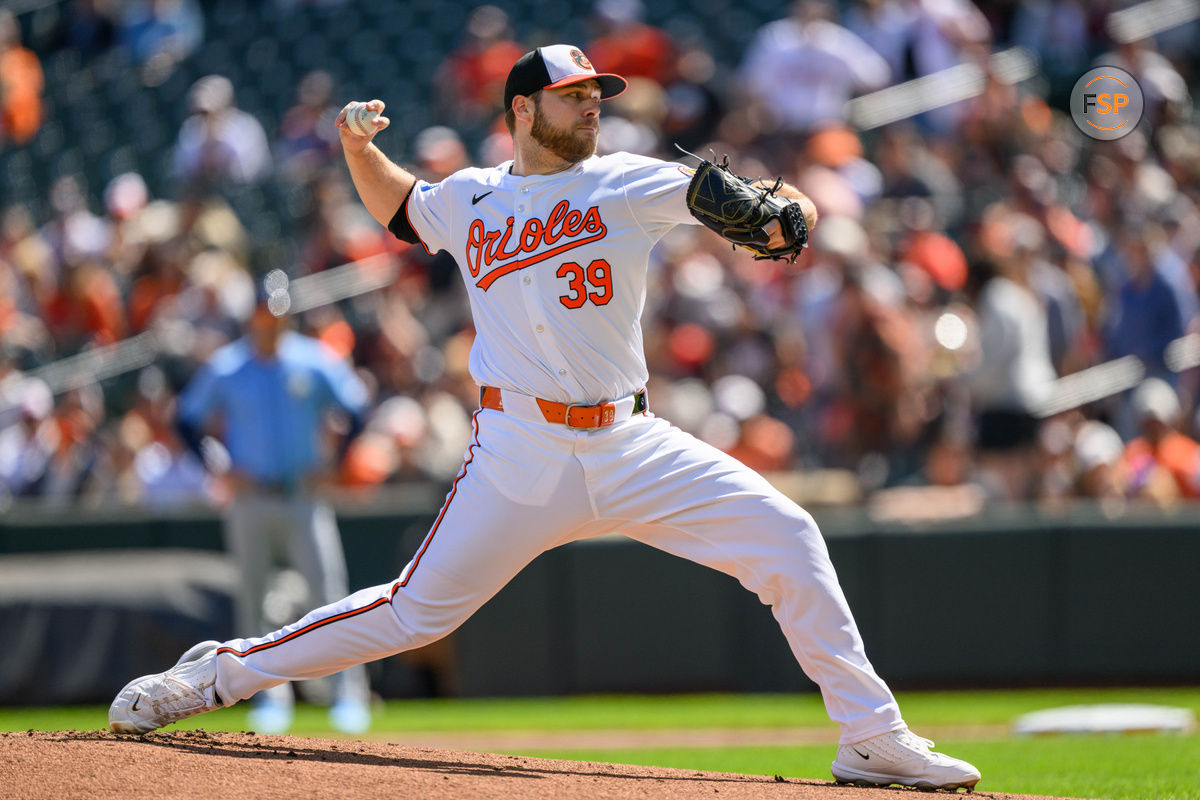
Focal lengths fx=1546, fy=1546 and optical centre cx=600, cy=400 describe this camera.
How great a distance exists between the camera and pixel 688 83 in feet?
43.6

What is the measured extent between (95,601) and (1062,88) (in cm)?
→ 889

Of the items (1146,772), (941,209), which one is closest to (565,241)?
(1146,772)

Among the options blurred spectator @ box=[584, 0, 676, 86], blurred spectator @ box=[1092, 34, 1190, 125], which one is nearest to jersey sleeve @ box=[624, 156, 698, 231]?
blurred spectator @ box=[1092, 34, 1190, 125]

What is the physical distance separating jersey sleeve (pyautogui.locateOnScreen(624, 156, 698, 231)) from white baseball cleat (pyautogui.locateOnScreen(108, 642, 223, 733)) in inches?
75.7

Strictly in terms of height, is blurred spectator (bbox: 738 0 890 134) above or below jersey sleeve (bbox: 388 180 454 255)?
above

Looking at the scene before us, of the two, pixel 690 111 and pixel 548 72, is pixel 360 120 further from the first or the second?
pixel 690 111

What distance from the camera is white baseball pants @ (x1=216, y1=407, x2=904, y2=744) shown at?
4547mm

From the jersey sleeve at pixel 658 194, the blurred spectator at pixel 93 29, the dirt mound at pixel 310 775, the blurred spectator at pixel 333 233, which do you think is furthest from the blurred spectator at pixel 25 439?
the jersey sleeve at pixel 658 194

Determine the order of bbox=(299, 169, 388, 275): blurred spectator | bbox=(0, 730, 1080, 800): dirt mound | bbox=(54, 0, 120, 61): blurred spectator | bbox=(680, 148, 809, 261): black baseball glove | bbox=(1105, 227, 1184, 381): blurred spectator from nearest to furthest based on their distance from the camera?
bbox=(0, 730, 1080, 800): dirt mound < bbox=(680, 148, 809, 261): black baseball glove < bbox=(1105, 227, 1184, 381): blurred spectator < bbox=(299, 169, 388, 275): blurred spectator < bbox=(54, 0, 120, 61): blurred spectator

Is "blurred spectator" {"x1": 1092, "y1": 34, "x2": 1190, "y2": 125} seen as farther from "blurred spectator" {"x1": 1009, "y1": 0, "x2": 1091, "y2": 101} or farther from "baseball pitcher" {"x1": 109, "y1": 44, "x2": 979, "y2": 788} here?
"baseball pitcher" {"x1": 109, "y1": 44, "x2": 979, "y2": 788}

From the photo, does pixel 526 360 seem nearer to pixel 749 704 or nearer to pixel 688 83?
pixel 749 704

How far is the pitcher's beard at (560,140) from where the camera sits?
4711 mm

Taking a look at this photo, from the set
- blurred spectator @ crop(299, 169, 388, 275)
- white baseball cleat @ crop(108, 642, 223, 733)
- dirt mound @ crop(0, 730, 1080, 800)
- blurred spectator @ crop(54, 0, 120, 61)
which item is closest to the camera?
dirt mound @ crop(0, 730, 1080, 800)

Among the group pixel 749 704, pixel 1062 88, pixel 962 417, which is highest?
pixel 1062 88
